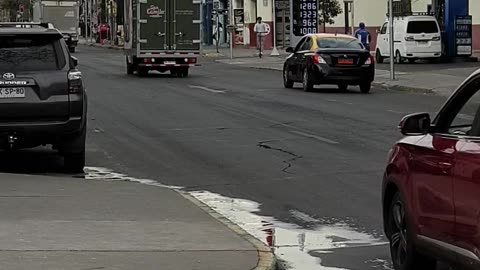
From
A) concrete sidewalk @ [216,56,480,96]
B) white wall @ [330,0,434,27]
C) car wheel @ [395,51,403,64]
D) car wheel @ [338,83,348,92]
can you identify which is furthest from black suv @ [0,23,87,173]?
white wall @ [330,0,434,27]

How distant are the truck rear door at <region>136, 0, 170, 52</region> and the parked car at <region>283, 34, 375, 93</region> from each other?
850cm

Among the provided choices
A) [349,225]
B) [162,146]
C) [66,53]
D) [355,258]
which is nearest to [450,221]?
[355,258]

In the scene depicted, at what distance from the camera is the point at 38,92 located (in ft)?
Answer: 42.5

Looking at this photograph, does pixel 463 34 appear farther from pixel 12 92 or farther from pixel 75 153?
pixel 12 92

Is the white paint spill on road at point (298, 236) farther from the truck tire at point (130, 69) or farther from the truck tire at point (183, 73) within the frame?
the truck tire at point (130, 69)

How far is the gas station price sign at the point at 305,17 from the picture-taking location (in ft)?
160

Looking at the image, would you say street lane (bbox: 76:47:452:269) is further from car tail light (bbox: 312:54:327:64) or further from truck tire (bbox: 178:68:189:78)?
truck tire (bbox: 178:68:189:78)

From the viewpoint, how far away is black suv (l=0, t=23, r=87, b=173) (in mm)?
12906

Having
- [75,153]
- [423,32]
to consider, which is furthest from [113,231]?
[423,32]

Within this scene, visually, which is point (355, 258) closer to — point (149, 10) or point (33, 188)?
point (33, 188)

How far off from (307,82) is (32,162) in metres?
14.8

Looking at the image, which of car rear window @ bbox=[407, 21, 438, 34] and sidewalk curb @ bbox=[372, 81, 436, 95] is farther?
car rear window @ bbox=[407, 21, 438, 34]

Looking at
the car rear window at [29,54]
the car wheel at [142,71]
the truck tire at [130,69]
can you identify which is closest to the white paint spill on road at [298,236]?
the car rear window at [29,54]

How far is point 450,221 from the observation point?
22.3 ft
